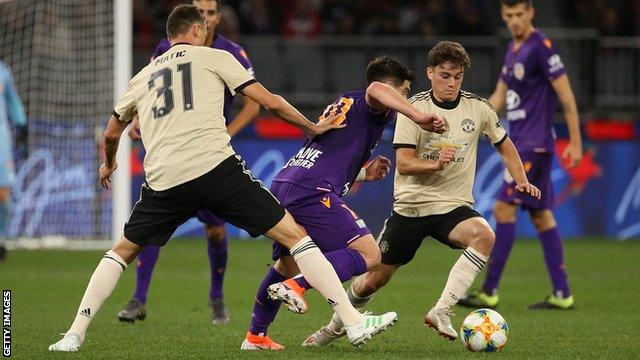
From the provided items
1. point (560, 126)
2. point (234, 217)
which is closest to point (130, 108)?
point (234, 217)

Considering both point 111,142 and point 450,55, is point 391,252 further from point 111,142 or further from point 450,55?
point 111,142

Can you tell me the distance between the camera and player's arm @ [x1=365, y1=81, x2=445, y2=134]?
7.08 m

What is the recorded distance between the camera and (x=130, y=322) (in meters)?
8.98

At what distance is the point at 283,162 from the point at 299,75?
7.39ft

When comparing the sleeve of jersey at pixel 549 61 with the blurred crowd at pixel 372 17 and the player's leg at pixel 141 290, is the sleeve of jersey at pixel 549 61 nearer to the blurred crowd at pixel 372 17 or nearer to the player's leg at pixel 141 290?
the player's leg at pixel 141 290

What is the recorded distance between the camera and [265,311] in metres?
7.44

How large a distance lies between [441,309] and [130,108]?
218 cm

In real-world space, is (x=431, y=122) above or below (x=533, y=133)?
above

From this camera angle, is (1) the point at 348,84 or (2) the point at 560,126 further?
(1) the point at 348,84

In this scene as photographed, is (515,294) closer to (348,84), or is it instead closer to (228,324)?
(228,324)

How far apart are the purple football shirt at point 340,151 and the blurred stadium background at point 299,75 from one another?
7101 millimetres

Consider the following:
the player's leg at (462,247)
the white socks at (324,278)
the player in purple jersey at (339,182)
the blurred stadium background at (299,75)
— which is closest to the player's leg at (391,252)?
the player's leg at (462,247)

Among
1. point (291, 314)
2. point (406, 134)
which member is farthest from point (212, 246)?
point (406, 134)

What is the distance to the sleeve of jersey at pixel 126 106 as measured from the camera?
7.04 metres
